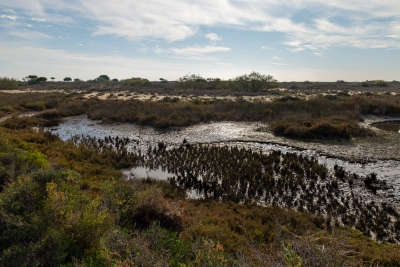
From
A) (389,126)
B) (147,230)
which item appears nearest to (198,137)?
(147,230)

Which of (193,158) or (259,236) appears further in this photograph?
(193,158)

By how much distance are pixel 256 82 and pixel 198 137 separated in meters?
33.7

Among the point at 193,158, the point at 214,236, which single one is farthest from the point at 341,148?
the point at 214,236

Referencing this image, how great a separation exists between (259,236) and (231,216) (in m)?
1.22

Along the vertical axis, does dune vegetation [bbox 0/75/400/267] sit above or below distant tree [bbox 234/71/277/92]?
below

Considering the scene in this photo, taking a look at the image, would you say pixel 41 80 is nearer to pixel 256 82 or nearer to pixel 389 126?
pixel 256 82

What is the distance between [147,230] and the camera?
5.05m

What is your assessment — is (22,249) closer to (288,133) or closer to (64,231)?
(64,231)

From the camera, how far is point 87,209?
5.31m

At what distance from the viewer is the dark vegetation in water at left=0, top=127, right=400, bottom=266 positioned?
145 inches

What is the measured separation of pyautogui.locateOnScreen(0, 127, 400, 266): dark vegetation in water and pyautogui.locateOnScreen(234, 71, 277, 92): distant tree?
39812 millimetres

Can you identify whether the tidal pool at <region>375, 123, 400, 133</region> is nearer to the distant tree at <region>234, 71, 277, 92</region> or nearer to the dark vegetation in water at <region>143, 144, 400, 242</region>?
the dark vegetation in water at <region>143, 144, 400, 242</region>

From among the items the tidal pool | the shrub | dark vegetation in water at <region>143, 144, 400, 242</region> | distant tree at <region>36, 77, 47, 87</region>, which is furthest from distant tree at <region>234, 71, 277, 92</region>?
distant tree at <region>36, 77, 47, 87</region>

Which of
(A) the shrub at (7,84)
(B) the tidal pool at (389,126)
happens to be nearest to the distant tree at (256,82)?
(B) the tidal pool at (389,126)
